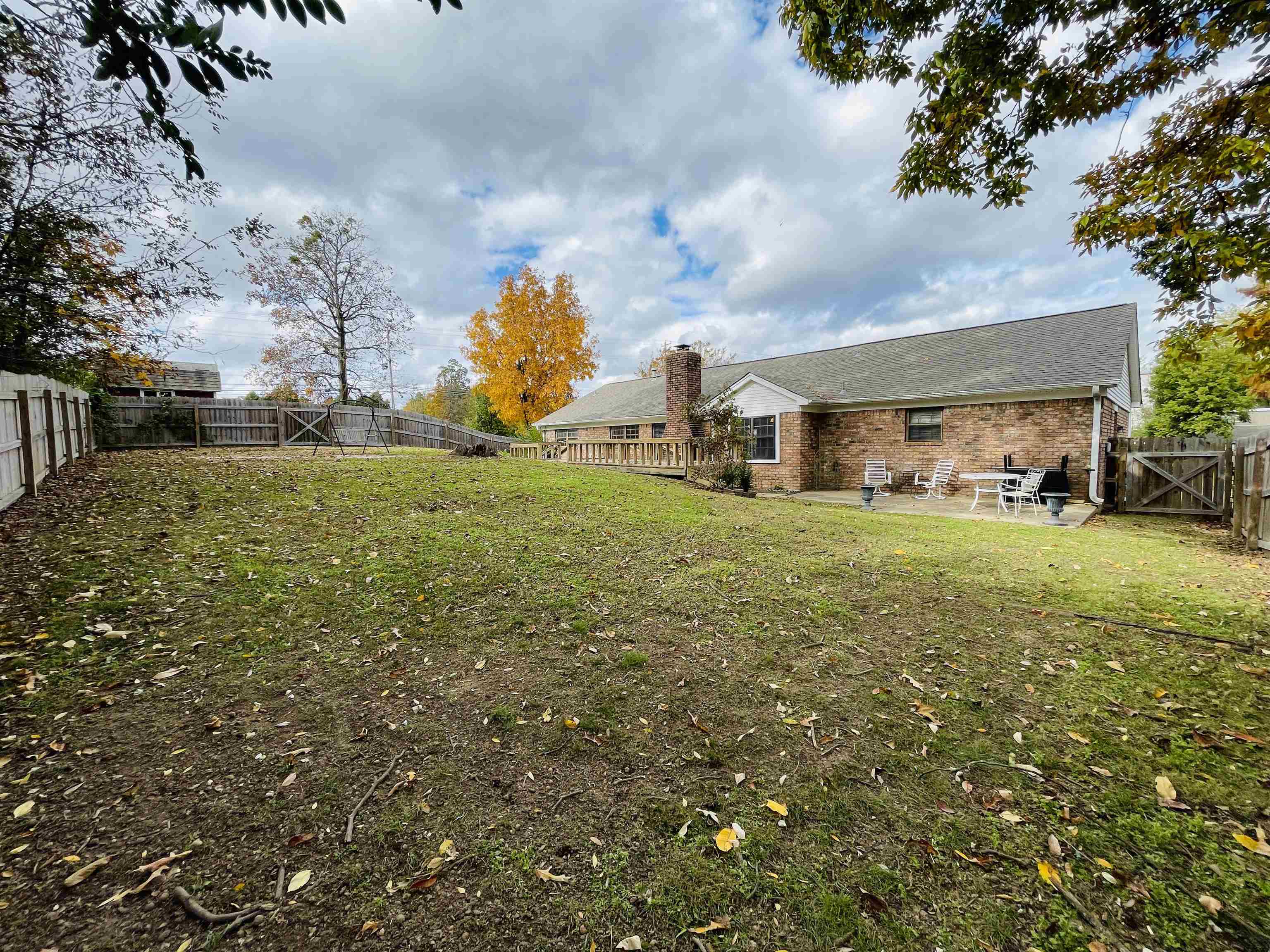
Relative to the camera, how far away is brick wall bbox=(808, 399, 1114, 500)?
1183 centimetres

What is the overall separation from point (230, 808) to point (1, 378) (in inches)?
245

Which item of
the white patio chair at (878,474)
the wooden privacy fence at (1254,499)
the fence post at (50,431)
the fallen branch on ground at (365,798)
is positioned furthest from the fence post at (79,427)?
the white patio chair at (878,474)

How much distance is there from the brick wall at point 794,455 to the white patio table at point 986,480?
4.21 m

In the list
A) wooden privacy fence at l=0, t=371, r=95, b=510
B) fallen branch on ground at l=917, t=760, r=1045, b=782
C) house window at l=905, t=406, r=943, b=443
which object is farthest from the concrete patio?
wooden privacy fence at l=0, t=371, r=95, b=510

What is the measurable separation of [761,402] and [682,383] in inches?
152

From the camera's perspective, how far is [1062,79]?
13.6ft

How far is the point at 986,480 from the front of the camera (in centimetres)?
1270

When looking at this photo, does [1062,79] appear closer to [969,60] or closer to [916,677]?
[969,60]

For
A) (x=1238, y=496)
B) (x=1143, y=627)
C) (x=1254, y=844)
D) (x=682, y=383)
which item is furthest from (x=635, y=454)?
(x=1254, y=844)

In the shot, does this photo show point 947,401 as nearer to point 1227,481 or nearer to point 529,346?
point 1227,481

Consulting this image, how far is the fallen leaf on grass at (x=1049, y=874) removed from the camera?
1.84 meters

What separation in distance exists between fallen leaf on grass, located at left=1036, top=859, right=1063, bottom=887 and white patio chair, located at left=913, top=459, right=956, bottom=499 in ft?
42.2

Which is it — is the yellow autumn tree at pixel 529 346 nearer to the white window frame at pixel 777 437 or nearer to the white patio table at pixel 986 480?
the white window frame at pixel 777 437

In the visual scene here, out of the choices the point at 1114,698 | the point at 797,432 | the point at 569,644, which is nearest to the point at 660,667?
the point at 569,644
